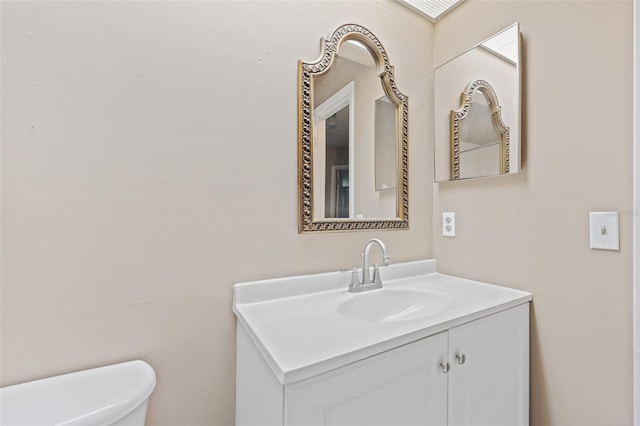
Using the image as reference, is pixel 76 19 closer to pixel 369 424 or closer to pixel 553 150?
pixel 369 424


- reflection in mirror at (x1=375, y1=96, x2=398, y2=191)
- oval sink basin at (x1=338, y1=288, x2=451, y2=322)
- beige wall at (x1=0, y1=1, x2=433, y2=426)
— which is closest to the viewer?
beige wall at (x1=0, y1=1, x2=433, y2=426)

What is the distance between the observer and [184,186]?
972 mm

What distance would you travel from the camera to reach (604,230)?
3.02ft

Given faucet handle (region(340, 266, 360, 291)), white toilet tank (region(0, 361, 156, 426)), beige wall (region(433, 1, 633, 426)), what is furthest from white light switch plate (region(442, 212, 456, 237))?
white toilet tank (region(0, 361, 156, 426))

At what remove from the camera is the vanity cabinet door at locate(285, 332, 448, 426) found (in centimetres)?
64

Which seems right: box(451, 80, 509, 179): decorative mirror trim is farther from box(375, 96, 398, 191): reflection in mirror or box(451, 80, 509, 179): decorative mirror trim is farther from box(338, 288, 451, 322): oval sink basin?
Answer: box(338, 288, 451, 322): oval sink basin

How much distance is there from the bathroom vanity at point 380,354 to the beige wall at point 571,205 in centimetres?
10

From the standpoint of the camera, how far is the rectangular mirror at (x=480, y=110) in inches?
44.9

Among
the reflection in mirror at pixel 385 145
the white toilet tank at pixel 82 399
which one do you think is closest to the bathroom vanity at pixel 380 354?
the white toilet tank at pixel 82 399

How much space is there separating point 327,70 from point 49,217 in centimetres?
103

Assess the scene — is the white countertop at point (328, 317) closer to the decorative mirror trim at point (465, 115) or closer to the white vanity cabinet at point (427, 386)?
the white vanity cabinet at point (427, 386)

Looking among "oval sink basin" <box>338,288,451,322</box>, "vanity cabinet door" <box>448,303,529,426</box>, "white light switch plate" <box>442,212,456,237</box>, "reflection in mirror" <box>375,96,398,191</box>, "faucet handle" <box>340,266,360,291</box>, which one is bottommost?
"vanity cabinet door" <box>448,303,529,426</box>

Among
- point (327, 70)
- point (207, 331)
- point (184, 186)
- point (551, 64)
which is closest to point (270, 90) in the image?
point (327, 70)

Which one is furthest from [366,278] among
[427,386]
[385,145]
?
[385,145]
